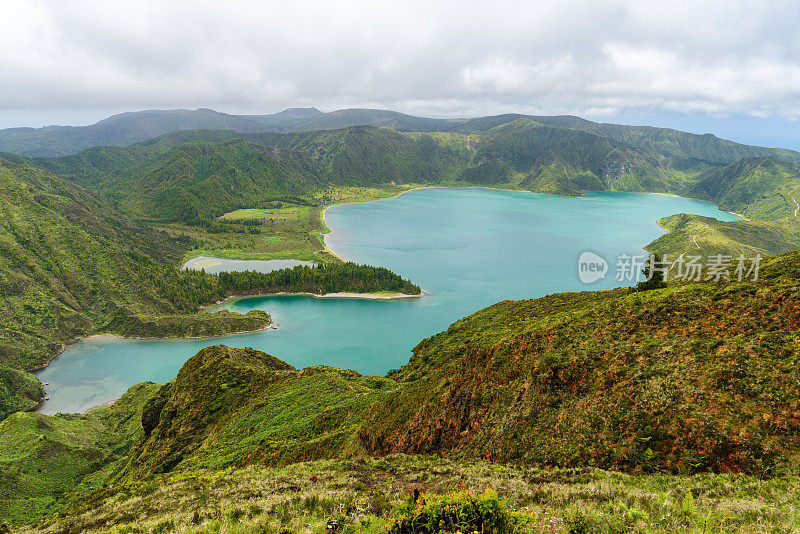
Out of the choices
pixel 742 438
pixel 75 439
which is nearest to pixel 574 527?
pixel 742 438

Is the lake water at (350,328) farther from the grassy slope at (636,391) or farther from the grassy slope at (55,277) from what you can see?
the grassy slope at (636,391)

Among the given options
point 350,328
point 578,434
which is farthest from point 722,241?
point 578,434

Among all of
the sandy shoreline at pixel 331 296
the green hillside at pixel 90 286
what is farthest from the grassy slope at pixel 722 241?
the green hillside at pixel 90 286

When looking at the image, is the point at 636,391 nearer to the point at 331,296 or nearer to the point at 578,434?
the point at 578,434

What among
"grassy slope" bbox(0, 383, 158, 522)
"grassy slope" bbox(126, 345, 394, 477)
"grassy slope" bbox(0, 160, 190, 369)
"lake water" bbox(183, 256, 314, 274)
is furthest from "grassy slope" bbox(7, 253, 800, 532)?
"lake water" bbox(183, 256, 314, 274)

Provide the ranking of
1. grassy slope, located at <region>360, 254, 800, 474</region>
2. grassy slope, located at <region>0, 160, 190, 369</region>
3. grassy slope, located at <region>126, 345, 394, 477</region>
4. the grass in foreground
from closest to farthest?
the grass in foreground, grassy slope, located at <region>360, 254, 800, 474</region>, grassy slope, located at <region>126, 345, 394, 477</region>, grassy slope, located at <region>0, 160, 190, 369</region>

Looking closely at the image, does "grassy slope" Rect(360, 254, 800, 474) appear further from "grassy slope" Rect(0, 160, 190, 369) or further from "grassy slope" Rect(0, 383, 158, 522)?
"grassy slope" Rect(0, 160, 190, 369)

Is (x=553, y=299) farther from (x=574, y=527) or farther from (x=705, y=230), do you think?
(x=705, y=230)

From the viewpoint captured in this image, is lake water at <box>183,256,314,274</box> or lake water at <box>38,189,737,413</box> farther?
lake water at <box>183,256,314,274</box>

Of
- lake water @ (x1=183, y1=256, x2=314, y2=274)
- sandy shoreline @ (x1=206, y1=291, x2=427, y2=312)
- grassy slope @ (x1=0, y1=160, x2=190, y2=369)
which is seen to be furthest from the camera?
lake water @ (x1=183, y1=256, x2=314, y2=274)

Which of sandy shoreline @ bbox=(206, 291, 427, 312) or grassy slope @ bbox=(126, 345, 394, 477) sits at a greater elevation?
grassy slope @ bbox=(126, 345, 394, 477)

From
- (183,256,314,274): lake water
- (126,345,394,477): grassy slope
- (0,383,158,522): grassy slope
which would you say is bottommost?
(0,383,158,522): grassy slope
